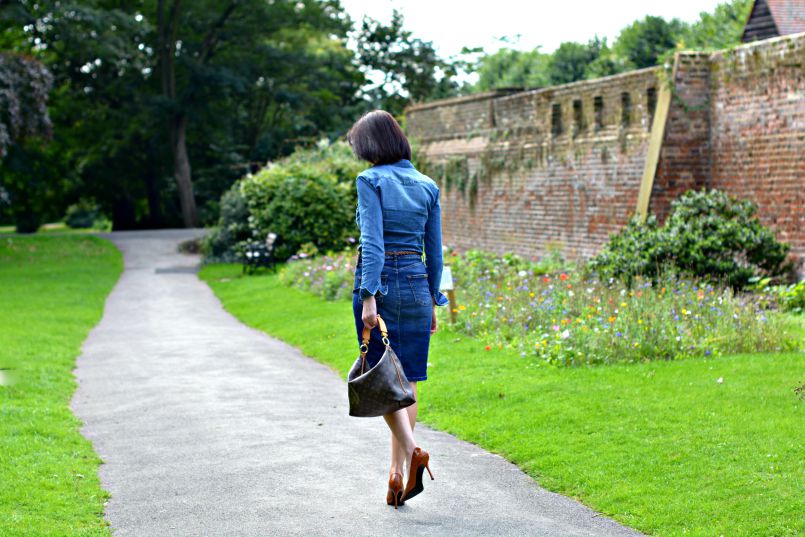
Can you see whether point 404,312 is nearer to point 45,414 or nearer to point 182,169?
point 45,414

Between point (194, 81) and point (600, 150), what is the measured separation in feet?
101

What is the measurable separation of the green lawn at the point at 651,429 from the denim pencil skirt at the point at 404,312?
1247mm

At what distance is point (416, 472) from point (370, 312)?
0.88 m

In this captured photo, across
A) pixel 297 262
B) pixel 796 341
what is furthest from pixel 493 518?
pixel 297 262

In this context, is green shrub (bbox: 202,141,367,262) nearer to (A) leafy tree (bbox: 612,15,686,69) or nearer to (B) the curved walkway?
(B) the curved walkway

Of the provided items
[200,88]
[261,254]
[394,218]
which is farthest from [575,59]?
[394,218]

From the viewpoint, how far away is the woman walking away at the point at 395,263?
19.6 ft

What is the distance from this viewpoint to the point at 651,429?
302 inches

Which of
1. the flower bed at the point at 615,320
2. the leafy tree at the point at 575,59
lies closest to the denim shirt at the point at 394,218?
the flower bed at the point at 615,320

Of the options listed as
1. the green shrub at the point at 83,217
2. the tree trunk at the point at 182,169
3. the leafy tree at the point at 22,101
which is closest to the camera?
the leafy tree at the point at 22,101

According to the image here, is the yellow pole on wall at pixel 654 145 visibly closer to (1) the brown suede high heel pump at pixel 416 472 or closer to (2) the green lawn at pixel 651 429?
→ (2) the green lawn at pixel 651 429

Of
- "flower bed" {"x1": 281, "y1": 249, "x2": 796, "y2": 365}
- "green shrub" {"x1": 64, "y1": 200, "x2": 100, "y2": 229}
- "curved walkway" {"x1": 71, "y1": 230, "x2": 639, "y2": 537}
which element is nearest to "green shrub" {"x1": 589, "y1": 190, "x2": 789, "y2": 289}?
"flower bed" {"x1": 281, "y1": 249, "x2": 796, "y2": 365}

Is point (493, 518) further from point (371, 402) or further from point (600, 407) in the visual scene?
point (600, 407)

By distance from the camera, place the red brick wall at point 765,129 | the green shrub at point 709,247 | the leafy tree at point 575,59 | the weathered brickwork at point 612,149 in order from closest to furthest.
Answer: the green shrub at point 709,247 → the red brick wall at point 765,129 → the weathered brickwork at point 612,149 → the leafy tree at point 575,59
